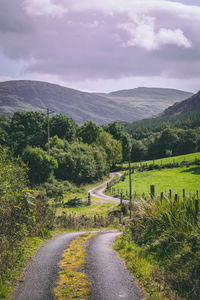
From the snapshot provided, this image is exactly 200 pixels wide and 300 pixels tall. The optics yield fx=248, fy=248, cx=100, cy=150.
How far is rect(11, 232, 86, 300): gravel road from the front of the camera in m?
7.62

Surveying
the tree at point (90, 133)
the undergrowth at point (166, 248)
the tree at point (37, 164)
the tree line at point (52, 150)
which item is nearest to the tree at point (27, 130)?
the tree line at point (52, 150)

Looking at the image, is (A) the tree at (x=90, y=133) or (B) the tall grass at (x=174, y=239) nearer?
(B) the tall grass at (x=174, y=239)

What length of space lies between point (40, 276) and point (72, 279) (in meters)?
1.30

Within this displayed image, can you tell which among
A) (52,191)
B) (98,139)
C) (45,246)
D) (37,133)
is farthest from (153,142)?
(45,246)

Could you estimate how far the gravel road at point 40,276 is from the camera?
25.0 feet

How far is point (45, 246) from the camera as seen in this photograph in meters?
13.8

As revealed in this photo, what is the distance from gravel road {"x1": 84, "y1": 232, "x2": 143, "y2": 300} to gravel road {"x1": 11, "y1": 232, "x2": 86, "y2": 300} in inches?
53.2

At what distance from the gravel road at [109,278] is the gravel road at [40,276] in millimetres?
1350

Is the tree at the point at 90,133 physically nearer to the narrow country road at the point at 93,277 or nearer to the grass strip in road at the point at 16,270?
the grass strip in road at the point at 16,270

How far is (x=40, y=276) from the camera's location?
9.06 meters

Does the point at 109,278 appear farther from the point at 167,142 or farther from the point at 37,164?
the point at 167,142

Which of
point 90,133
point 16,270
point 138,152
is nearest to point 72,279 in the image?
point 16,270

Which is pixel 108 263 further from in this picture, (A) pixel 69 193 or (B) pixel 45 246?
(A) pixel 69 193

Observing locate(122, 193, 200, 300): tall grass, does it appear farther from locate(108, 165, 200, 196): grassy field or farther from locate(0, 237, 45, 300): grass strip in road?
locate(108, 165, 200, 196): grassy field
